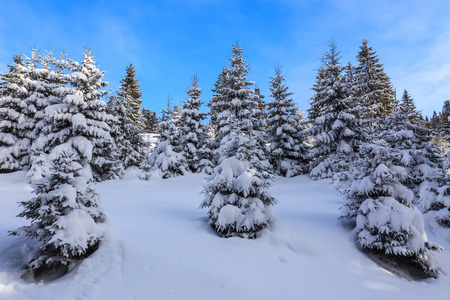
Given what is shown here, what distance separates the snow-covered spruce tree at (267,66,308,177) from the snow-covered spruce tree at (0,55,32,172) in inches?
828

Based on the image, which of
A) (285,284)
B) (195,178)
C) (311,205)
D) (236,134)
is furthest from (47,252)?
(195,178)

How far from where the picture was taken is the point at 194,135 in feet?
70.9

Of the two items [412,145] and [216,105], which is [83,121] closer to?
[216,105]

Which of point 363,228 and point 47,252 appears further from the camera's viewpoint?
point 363,228

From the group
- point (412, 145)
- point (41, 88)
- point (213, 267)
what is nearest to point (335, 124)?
point (412, 145)

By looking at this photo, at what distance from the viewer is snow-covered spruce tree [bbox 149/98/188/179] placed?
19.4 meters

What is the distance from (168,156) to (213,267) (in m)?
16.0

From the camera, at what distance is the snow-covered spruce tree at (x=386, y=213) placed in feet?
17.6

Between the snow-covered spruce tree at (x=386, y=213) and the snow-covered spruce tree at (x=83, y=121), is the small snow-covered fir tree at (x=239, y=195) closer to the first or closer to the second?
the snow-covered spruce tree at (x=386, y=213)

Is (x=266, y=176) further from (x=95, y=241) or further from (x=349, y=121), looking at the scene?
(x=349, y=121)

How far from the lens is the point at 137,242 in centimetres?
518

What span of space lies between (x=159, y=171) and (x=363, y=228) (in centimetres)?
1634

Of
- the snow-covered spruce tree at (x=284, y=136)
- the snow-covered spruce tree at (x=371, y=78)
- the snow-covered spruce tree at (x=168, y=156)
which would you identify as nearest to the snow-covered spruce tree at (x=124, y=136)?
the snow-covered spruce tree at (x=168, y=156)

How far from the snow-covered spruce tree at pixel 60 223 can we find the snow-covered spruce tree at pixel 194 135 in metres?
16.2
